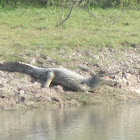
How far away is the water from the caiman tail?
65.4 inches

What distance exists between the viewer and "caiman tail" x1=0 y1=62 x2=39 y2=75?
1005 centimetres

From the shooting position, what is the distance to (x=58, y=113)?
8.34m

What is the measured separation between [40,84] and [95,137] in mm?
3132

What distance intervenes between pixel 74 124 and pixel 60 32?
580cm

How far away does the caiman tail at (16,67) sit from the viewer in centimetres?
1005

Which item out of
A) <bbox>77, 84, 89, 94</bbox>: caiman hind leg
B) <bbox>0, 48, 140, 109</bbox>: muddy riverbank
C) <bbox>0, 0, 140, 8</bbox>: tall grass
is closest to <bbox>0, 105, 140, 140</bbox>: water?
<bbox>0, 48, 140, 109</bbox>: muddy riverbank

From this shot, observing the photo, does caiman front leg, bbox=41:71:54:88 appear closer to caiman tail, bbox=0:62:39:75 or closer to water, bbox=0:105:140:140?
caiman tail, bbox=0:62:39:75

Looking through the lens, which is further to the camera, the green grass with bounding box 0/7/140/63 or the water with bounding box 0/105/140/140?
the green grass with bounding box 0/7/140/63

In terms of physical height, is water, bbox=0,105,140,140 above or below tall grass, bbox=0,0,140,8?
below

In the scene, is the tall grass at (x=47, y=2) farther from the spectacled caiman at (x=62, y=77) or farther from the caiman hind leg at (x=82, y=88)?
the caiman hind leg at (x=82, y=88)

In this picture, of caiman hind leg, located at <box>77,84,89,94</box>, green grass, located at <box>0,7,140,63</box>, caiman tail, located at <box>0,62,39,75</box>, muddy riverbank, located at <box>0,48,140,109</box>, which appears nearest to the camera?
muddy riverbank, located at <box>0,48,140,109</box>

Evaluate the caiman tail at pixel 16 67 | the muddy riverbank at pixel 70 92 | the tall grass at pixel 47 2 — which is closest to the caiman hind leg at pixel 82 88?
the muddy riverbank at pixel 70 92

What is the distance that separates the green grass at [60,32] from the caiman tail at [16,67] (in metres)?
0.53

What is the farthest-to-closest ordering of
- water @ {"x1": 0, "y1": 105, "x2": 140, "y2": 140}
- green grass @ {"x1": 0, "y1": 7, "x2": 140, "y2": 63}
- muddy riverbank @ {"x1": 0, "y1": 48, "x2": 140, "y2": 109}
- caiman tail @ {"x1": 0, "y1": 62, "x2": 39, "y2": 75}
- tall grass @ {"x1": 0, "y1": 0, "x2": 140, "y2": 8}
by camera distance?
1. tall grass @ {"x1": 0, "y1": 0, "x2": 140, "y2": 8}
2. green grass @ {"x1": 0, "y1": 7, "x2": 140, "y2": 63}
3. caiman tail @ {"x1": 0, "y1": 62, "x2": 39, "y2": 75}
4. muddy riverbank @ {"x1": 0, "y1": 48, "x2": 140, "y2": 109}
5. water @ {"x1": 0, "y1": 105, "x2": 140, "y2": 140}
